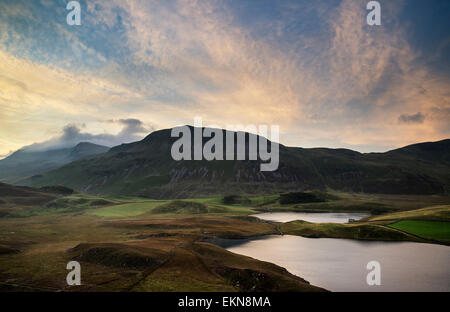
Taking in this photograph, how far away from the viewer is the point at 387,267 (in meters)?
56.2

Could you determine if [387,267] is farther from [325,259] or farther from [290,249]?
[290,249]

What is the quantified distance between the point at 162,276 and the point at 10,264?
105 feet

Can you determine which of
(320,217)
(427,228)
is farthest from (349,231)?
(320,217)

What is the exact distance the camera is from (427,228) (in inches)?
3406

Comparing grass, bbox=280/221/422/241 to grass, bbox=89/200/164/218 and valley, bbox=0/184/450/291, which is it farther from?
grass, bbox=89/200/164/218

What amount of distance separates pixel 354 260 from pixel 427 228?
142 ft

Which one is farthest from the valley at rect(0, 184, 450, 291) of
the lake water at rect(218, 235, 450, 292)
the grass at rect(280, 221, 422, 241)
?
the lake water at rect(218, 235, 450, 292)

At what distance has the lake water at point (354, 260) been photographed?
155 ft

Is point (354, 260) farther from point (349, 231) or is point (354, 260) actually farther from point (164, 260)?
point (164, 260)

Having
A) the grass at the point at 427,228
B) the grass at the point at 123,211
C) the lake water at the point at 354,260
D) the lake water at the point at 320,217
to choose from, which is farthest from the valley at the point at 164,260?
the grass at the point at 123,211
